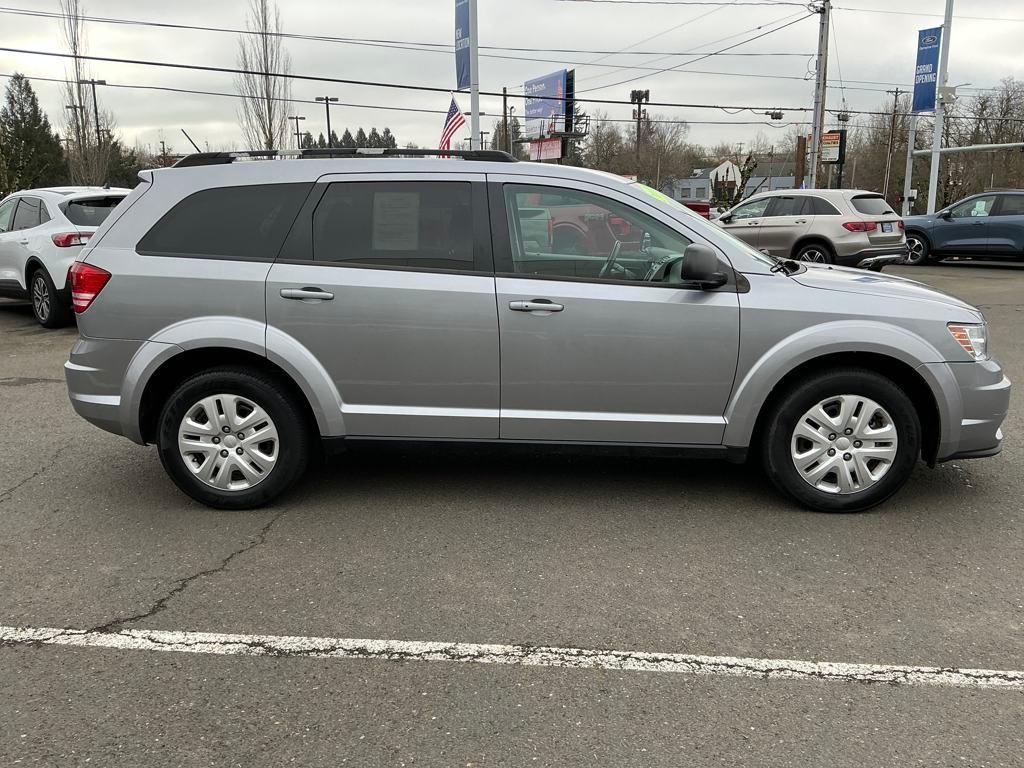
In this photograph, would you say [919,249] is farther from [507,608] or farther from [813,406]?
[507,608]

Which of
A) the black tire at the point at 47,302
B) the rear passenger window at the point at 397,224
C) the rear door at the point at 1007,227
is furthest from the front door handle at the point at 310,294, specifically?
the rear door at the point at 1007,227

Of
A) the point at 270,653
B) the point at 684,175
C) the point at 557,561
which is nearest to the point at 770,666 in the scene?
the point at 557,561

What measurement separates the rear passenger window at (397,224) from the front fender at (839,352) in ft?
5.14

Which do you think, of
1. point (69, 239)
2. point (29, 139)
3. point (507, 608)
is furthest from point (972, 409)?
point (29, 139)

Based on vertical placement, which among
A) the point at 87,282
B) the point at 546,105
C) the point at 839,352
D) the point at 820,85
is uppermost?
the point at 546,105

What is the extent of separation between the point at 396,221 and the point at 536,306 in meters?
0.88

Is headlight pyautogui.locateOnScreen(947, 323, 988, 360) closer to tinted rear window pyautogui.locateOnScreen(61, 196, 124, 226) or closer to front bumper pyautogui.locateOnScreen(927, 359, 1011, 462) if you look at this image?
front bumper pyautogui.locateOnScreen(927, 359, 1011, 462)

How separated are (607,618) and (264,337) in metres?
2.26

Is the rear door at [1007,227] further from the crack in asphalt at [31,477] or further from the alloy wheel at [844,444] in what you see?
the crack in asphalt at [31,477]

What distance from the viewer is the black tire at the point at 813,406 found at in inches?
168

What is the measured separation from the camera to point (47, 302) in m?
10.6

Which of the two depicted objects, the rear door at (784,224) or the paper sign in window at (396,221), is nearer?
the paper sign in window at (396,221)

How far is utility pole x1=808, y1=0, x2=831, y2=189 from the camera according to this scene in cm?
2819

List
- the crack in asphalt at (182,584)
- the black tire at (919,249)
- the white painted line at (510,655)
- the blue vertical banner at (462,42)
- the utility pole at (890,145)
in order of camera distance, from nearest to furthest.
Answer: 1. the white painted line at (510,655)
2. the crack in asphalt at (182,584)
3. the blue vertical banner at (462,42)
4. the black tire at (919,249)
5. the utility pole at (890,145)
